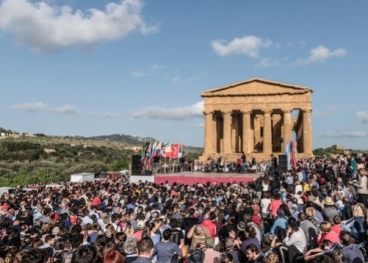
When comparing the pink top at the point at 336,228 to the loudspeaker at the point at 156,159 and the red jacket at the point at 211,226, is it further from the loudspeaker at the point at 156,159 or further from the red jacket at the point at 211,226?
the loudspeaker at the point at 156,159

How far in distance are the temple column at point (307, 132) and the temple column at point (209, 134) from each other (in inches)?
468

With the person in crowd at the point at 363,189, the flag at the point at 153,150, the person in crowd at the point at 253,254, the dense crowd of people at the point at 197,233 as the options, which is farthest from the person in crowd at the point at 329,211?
the flag at the point at 153,150

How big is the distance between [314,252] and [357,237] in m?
2.42

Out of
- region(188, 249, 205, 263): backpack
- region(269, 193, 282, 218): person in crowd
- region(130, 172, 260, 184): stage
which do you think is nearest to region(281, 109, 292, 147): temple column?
region(130, 172, 260, 184): stage

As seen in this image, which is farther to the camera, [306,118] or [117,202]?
[306,118]

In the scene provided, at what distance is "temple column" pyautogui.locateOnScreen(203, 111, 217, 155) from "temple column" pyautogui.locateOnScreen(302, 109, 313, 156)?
1187 cm

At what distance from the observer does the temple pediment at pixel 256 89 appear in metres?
51.3

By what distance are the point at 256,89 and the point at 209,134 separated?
8.71m

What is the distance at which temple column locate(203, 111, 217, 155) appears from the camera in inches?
2137

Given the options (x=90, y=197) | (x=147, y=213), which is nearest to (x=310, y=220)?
(x=147, y=213)

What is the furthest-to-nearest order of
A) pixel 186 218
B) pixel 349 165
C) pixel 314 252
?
pixel 349 165 < pixel 186 218 < pixel 314 252

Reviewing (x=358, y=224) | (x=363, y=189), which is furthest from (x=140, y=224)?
(x=363, y=189)

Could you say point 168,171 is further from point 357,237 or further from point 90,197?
point 357,237

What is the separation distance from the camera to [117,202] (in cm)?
1495
